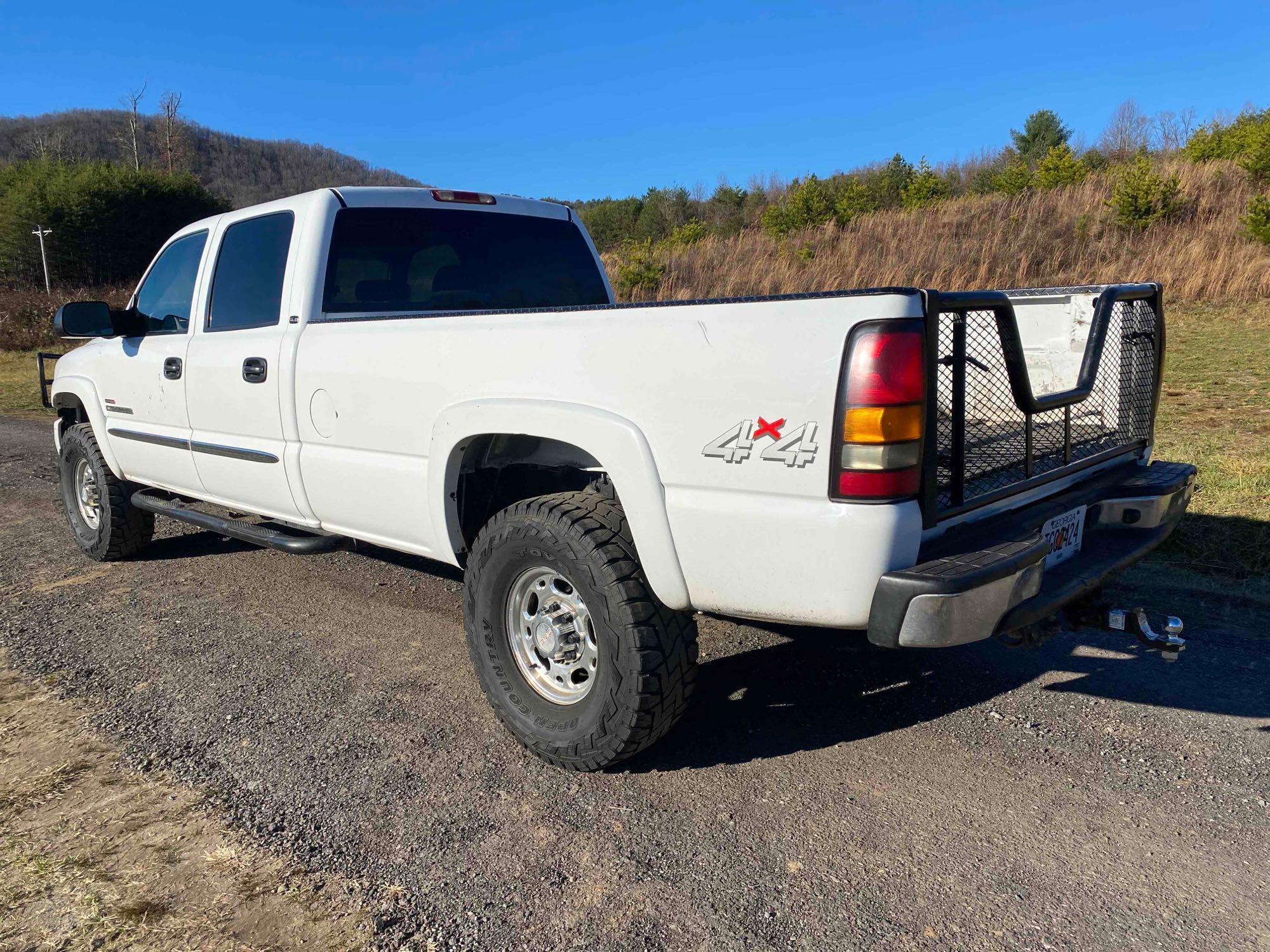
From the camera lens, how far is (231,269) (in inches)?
181

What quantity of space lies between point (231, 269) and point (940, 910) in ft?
13.8

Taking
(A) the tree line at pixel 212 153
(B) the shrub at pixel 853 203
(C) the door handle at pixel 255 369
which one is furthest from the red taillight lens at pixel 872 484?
(A) the tree line at pixel 212 153

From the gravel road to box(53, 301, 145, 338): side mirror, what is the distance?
154 cm

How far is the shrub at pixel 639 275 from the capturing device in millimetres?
22078

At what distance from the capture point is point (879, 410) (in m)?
2.33

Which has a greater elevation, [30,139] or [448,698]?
[30,139]

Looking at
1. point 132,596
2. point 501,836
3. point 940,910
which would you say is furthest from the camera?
point 132,596

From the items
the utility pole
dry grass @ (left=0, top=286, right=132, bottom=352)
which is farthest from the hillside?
dry grass @ (left=0, top=286, right=132, bottom=352)

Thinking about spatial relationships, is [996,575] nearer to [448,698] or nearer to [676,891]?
[676,891]

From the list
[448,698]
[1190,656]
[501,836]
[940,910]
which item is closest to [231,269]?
[448,698]

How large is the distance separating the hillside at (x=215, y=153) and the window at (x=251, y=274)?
84695 millimetres

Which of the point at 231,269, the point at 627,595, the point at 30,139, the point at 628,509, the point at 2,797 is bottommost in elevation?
the point at 2,797

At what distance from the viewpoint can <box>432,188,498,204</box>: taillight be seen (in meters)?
4.54

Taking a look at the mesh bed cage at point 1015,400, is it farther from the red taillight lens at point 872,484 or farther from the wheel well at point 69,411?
the wheel well at point 69,411
